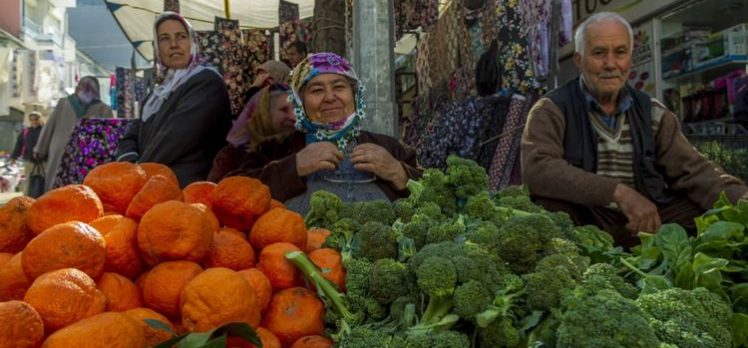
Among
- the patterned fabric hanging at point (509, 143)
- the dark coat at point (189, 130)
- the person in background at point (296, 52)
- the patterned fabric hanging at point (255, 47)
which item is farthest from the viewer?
the person in background at point (296, 52)

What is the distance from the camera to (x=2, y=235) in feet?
4.98

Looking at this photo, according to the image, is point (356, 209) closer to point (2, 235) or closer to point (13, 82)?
point (2, 235)

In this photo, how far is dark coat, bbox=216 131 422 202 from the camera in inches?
109

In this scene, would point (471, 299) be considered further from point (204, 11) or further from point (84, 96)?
point (204, 11)

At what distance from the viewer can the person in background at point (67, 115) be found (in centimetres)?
619

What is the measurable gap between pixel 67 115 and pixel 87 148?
1781mm

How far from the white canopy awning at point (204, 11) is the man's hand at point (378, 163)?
5.91 meters

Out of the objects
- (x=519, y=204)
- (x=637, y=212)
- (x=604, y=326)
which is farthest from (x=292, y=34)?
(x=604, y=326)

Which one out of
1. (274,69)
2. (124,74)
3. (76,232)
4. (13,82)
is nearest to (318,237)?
(76,232)

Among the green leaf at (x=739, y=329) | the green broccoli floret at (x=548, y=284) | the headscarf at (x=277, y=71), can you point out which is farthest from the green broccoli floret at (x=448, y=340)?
the headscarf at (x=277, y=71)

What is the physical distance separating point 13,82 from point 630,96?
21.3 m

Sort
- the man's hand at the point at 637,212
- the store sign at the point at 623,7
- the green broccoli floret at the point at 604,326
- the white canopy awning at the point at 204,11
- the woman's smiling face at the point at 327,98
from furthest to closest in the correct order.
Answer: the white canopy awning at the point at 204,11 → the store sign at the point at 623,7 → the woman's smiling face at the point at 327,98 → the man's hand at the point at 637,212 → the green broccoli floret at the point at 604,326

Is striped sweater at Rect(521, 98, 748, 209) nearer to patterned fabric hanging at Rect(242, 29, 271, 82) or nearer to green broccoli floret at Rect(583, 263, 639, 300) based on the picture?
green broccoli floret at Rect(583, 263, 639, 300)

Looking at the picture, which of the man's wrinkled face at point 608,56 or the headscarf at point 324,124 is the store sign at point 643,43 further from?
the headscarf at point 324,124
